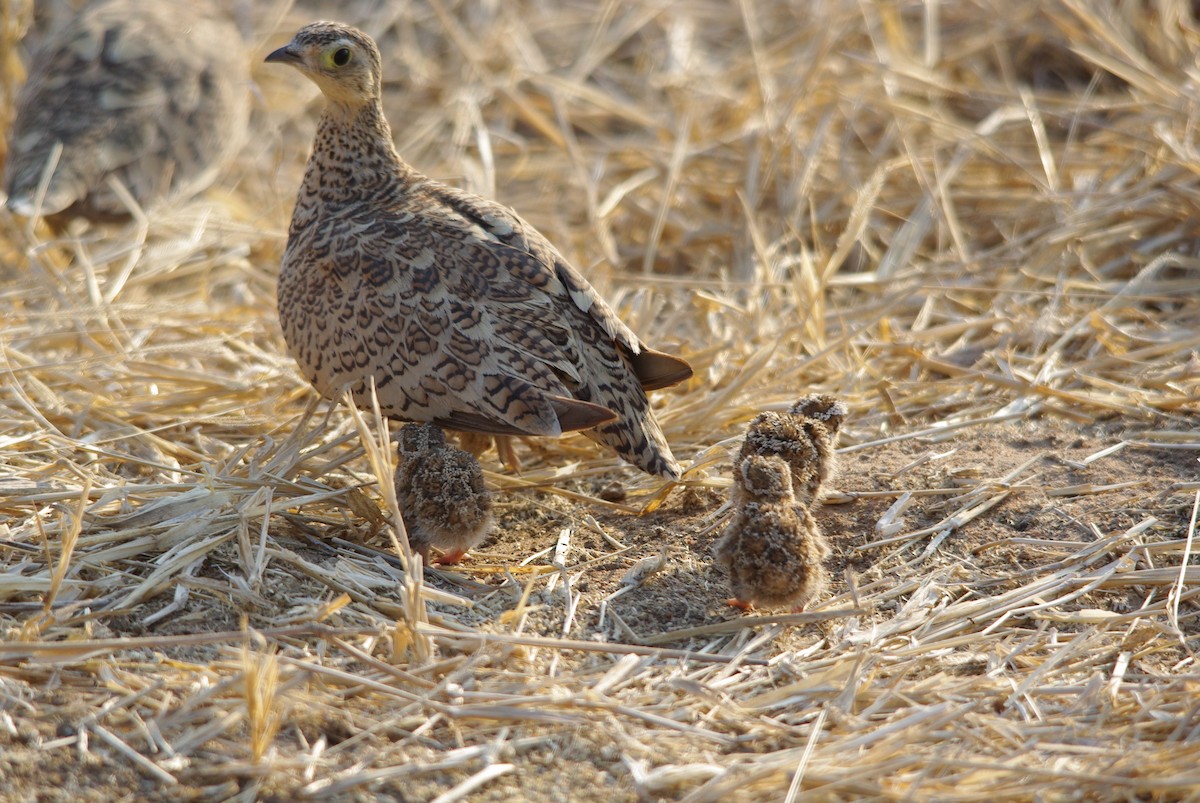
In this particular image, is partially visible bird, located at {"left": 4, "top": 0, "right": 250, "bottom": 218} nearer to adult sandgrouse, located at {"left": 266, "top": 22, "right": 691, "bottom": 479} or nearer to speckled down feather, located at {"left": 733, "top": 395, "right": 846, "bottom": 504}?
adult sandgrouse, located at {"left": 266, "top": 22, "right": 691, "bottom": 479}

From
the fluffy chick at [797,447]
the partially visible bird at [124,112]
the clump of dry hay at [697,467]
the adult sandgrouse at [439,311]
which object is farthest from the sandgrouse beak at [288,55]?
the partially visible bird at [124,112]

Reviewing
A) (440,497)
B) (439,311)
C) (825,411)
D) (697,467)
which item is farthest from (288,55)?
(825,411)

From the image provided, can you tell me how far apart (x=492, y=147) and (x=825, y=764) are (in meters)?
5.02

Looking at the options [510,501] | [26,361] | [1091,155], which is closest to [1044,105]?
[1091,155]

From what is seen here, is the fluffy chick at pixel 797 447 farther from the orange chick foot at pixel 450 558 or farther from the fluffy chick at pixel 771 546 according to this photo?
the orange chick foot at pixel 450 558

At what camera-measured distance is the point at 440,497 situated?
11.1ft

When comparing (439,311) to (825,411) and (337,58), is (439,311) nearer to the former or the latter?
(337,58)

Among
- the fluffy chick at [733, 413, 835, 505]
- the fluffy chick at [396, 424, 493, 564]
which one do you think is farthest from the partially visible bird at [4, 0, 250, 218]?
the fluffy chick at [733, 413, 835, 505]

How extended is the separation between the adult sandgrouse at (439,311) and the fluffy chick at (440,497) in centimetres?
14

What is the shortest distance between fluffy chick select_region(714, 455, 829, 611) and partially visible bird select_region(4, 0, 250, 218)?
3.79 m

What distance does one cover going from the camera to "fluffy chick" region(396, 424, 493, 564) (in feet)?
11.1

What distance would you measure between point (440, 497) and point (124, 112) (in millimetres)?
3644

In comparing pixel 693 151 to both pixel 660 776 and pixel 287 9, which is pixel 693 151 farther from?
pixel 660 776

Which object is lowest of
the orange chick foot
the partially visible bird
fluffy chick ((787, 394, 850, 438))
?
the orange chick foot
